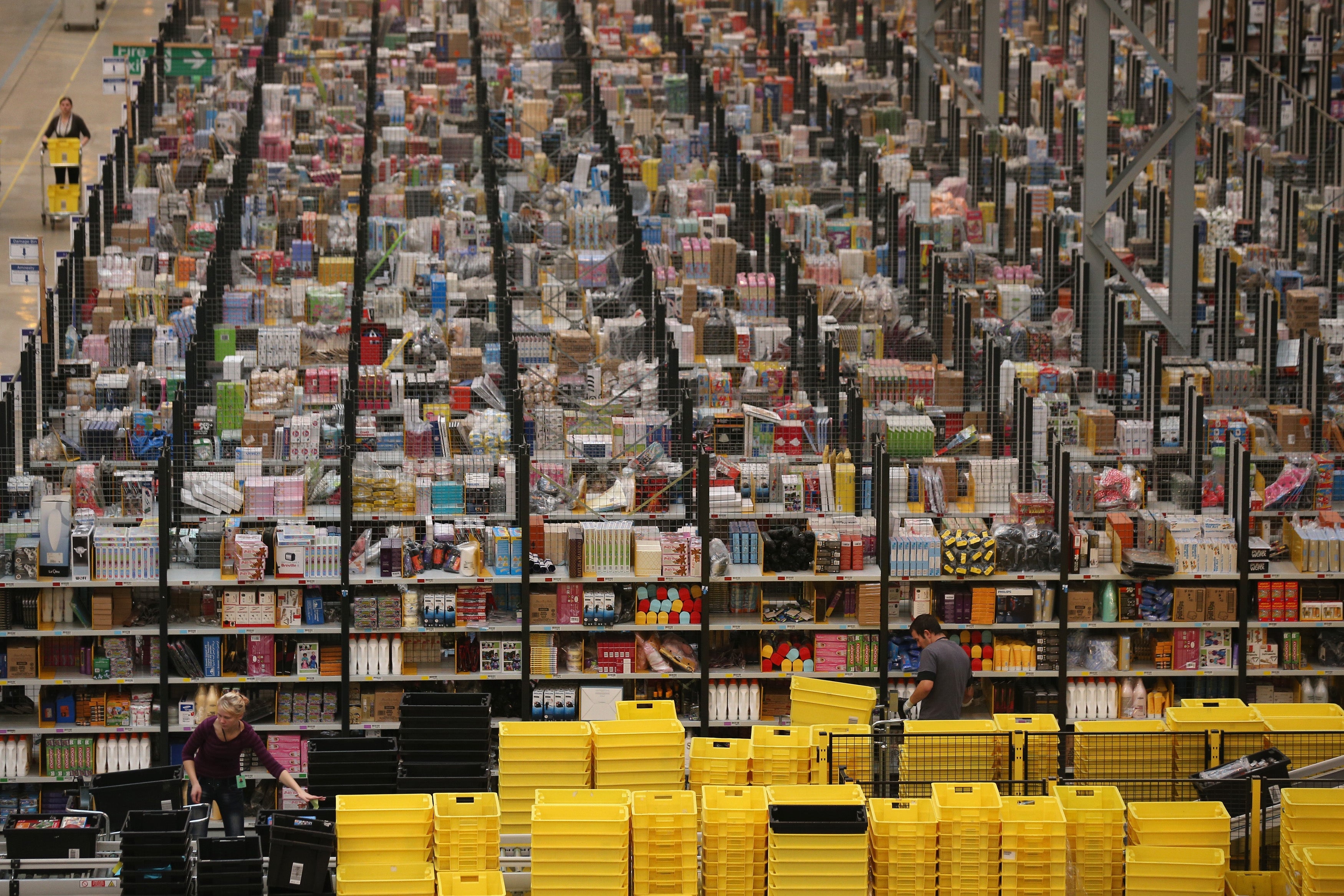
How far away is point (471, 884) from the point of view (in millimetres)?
9312

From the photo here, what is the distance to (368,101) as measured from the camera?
23.2 metres

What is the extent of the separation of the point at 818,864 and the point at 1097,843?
1479mm

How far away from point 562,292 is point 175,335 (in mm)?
3555

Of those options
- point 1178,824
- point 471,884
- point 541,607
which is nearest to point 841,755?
point 1178,824

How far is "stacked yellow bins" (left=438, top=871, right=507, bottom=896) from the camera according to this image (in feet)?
30.5

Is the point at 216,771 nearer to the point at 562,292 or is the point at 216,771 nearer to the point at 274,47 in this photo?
the point at 562,292

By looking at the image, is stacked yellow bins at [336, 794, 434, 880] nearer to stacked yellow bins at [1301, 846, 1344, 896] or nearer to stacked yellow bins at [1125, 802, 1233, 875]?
stacked yellow bins at [1125, 802, 1233, 875]

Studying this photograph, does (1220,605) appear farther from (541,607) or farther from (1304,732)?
(541,607)

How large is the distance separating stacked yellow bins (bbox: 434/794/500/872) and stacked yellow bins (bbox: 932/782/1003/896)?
220cm

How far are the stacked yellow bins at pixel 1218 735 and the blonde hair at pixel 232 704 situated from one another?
514 cm

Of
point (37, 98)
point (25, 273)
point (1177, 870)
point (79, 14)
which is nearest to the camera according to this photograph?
point (1177, 870)

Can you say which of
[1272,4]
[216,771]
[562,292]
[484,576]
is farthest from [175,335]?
[1272,4]

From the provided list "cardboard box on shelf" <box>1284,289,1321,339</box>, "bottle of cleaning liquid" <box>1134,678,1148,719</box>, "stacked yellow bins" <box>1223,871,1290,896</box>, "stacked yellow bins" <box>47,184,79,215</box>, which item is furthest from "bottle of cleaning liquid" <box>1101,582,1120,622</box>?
"stacked yellow bins" <box>47,184,79,215</box>

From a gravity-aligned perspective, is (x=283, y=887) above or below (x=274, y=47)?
below
